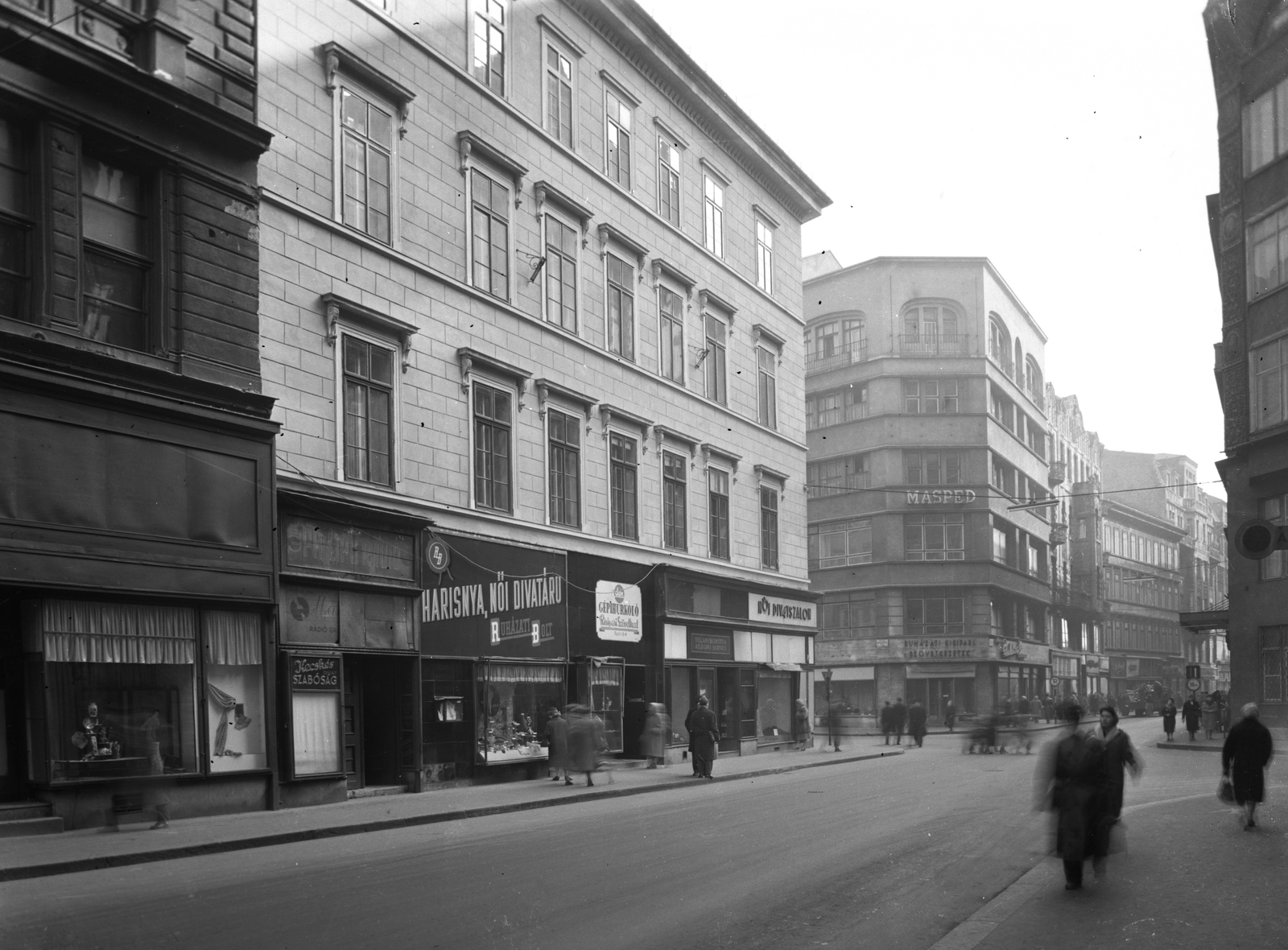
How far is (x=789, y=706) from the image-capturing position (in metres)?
40.1

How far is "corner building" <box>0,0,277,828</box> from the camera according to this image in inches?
637

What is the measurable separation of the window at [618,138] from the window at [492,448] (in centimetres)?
767

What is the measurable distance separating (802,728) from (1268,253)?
730 inches

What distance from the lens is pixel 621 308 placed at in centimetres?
3166

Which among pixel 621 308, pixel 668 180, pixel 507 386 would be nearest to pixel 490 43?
pixel 507 386

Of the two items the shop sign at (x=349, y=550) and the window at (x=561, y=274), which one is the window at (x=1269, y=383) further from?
the shop sign at (x=349, y=550)

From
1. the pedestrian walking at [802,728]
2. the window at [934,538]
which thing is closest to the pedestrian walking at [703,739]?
the pedestrian walking at [802,728]

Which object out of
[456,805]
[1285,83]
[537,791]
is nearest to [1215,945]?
[456,805]

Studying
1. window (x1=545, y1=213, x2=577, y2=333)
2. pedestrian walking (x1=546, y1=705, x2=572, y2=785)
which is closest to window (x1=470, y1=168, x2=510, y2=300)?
window (x1=545, y1=213, x2=577, y2=333)

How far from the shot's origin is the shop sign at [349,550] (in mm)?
20312

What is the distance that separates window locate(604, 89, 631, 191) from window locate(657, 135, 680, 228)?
1.63 metres

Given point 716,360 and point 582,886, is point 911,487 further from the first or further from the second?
point 582,886

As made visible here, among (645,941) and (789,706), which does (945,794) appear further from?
(789,706)

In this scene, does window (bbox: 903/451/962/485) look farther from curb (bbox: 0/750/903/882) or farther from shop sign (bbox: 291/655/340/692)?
shop sign (bbox: 291/655/340/692)
